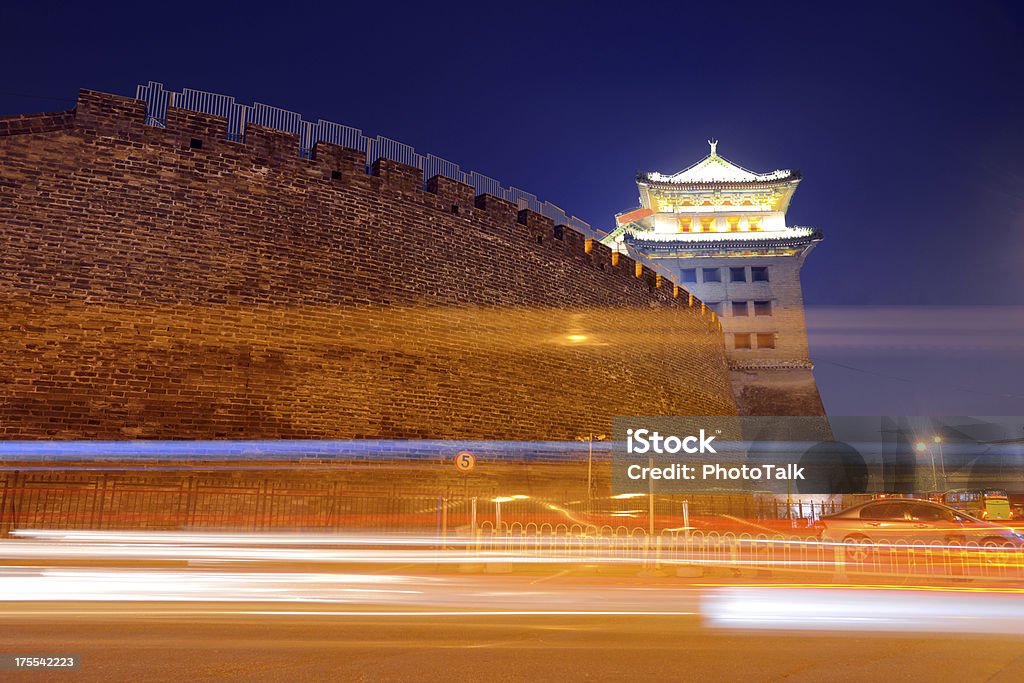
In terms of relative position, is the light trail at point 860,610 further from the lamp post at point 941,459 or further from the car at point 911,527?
the lamp post at point 941,459

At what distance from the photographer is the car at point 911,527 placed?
11.4 metres

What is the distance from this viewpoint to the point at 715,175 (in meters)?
41.9

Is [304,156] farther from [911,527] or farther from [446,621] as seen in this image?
[911,527]

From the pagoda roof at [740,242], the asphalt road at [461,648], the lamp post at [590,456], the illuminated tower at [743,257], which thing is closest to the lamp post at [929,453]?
the illuminated tower at [743,257]

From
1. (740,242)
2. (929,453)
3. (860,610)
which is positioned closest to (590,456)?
(860,610)

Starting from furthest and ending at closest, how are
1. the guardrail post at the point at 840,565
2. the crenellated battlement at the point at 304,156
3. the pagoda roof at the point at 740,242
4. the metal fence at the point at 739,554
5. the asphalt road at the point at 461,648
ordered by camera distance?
the pagoda roof at the point at 740,242, the crenellated battlement at the point at 304,156, the metal fence at the point at 739,554, the guardrail post at the point at 840,565, the asphalt road at the point at 461,648

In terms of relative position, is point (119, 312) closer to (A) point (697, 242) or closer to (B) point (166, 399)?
(B) point (166, 399)

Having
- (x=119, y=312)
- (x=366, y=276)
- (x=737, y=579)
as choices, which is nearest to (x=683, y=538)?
(x=737, y=579)

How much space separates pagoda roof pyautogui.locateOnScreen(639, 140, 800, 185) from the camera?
40031 millimetres

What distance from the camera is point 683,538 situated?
9.91m

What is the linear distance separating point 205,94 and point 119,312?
4362mm

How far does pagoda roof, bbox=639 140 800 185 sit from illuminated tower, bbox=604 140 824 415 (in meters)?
0.05

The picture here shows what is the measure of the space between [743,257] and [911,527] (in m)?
27.2

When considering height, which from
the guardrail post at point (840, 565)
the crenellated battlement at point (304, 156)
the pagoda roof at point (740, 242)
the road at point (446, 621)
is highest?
the pagoda roof at point (740, 242)
